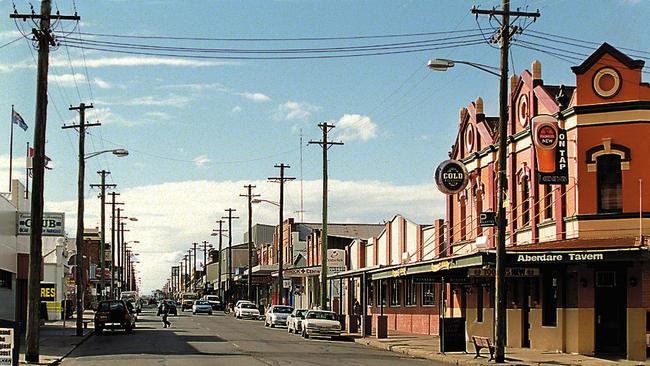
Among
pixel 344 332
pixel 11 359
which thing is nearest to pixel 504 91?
pixel 11 359

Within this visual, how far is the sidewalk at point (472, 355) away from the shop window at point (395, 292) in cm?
1005

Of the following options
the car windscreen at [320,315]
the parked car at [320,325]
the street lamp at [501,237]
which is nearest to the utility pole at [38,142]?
the street lamp at [501,237]

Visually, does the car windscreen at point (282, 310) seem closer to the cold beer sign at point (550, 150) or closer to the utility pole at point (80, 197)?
the utility pole at point (80, 197)

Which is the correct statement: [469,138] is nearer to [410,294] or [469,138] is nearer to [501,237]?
[410,294]

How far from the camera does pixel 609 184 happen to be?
31797 millimetres

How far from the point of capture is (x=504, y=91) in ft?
97.1

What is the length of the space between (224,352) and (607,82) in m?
15.6

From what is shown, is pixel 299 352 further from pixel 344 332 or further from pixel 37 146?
pixel 344 332

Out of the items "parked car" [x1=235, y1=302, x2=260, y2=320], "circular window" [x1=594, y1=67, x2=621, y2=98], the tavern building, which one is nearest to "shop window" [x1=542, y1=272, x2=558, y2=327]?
the tavern building

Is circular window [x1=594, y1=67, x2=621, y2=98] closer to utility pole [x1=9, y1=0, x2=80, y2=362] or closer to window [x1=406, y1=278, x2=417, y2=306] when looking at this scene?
utility pole [x1=9, y1=0, x2=80, y2=362]

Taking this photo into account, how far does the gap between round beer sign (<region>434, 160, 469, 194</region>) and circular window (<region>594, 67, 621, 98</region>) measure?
8.52 m

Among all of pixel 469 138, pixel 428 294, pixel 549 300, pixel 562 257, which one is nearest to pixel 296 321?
pixel 428 294

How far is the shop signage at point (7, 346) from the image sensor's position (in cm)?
2264

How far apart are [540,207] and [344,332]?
61.9 ft
